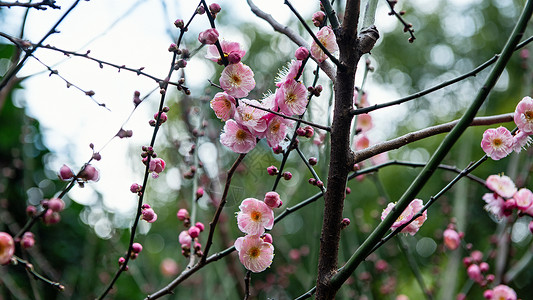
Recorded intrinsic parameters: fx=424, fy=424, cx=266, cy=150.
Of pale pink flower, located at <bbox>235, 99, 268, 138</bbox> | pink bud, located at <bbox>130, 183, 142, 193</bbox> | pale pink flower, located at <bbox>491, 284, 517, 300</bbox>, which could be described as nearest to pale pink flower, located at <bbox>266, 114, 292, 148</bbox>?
pale pink flower, located at <bbox>235, 99, 268, 138</bbox>

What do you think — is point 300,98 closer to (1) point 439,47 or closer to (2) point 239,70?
(2) point 239,70

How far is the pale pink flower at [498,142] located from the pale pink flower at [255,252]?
467 millimetres

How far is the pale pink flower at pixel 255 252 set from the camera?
0.77 meters

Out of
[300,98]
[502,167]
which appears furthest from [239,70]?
[502,167]

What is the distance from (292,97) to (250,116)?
0.27ft

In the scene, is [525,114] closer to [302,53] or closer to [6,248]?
Answer: [302,53]

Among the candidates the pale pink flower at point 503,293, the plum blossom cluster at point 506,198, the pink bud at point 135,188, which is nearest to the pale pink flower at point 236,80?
the pink bud at point 135,188

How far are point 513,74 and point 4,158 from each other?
6.07m

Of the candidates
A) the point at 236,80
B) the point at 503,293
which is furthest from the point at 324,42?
the point at 503,293

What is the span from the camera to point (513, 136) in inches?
33.3

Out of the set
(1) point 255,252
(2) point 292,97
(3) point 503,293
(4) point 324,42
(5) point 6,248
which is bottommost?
(5) point 6,248

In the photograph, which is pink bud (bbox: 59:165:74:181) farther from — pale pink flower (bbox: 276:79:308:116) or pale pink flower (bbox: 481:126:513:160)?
pale pink flower (bbox: 481:126:513:160)

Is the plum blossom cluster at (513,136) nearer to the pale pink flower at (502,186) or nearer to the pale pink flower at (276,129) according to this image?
the pale pink flower at (502,186)

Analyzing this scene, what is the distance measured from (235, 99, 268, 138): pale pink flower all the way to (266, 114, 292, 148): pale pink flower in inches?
0.7
